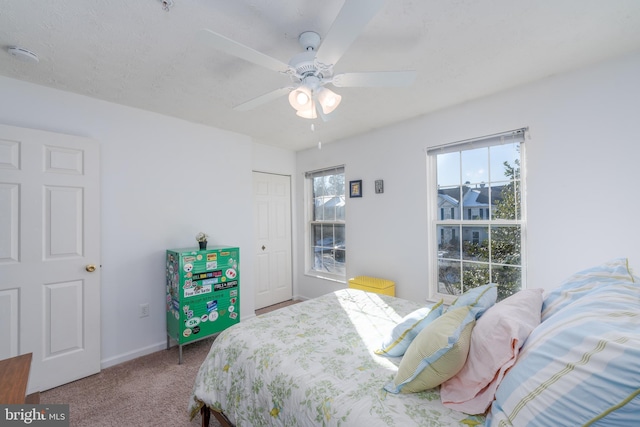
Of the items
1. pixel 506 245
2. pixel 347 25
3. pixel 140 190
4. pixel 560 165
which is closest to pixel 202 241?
pixel 140 190

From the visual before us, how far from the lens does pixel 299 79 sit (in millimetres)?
1623

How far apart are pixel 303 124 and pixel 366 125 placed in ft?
2.47

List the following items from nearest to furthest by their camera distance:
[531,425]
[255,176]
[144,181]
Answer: [531,425] → [144,181] → [255,176]

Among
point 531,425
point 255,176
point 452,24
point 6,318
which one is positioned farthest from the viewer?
point 255,176

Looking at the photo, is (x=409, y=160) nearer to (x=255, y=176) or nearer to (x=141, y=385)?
(x=255, y=176)

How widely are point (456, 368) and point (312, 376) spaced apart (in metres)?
0.63

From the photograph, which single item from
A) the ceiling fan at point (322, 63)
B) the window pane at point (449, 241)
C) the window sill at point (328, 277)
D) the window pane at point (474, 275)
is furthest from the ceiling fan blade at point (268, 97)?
the window sill at point (328, 277)

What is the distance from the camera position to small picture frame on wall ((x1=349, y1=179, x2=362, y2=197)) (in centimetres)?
357

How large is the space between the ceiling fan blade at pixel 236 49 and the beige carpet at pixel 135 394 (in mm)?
2280

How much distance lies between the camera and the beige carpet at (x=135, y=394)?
73.2 inches

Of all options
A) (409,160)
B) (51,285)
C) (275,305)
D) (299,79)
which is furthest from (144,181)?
(409,160)

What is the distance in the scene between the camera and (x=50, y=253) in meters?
2.21

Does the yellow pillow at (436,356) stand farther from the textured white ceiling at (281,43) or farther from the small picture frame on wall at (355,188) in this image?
the small picture frame on wall at (355,188)

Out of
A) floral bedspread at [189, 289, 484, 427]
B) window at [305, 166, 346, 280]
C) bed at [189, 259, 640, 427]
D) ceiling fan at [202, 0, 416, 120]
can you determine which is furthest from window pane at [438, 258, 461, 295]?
ceiling fan at [202, 0, 416, 120]
